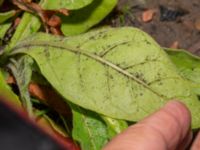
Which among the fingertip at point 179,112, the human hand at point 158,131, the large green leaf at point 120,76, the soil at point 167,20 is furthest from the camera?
the soil at point 167,20

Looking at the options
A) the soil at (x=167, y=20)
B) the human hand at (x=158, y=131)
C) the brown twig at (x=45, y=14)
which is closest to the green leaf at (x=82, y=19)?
the brown twig at (x=45, y=14)

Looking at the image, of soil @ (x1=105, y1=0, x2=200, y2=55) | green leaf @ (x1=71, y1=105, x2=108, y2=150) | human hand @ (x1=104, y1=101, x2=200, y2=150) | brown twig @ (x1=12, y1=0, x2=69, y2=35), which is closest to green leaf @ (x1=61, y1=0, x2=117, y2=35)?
brown twig @ (x1=12, y1=0, x2=69, y2=35)

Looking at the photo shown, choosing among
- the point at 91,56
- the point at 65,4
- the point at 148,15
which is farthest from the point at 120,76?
the point at 148,15

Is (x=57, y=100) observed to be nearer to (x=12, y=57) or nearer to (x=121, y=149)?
(x=12, y=57)

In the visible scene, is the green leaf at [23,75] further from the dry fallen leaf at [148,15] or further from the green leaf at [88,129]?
the dry fallen leaf at [148,15]

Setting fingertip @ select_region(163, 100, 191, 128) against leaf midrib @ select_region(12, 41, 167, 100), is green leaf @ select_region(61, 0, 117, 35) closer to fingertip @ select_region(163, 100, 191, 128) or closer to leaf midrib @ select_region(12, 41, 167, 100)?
leaf midrib @ select_region(12, 41, 167, 100)

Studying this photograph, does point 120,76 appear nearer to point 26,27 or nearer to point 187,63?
point 187,63

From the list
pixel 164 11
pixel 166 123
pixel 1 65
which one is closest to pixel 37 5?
pixel 1 65
